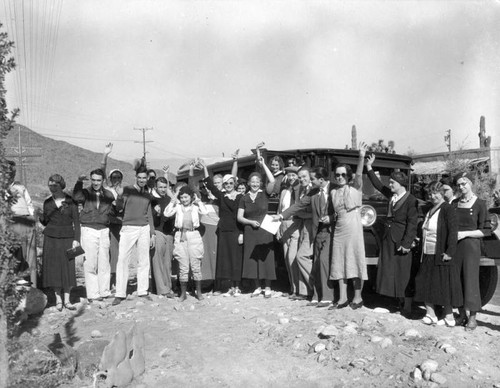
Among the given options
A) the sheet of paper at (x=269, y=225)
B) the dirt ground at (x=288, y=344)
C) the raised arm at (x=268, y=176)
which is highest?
the raised arm at (x=268, y=176)

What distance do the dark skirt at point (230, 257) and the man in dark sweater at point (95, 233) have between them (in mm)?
1621

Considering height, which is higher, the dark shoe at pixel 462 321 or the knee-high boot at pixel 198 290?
the knee-high boot at pixel 198 290

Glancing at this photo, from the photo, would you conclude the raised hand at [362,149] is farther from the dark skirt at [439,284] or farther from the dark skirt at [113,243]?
the dark skirt at [113,243]

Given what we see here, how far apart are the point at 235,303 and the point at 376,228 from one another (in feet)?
7.06

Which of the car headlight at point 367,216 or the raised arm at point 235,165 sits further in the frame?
the raised arm at point 235,165

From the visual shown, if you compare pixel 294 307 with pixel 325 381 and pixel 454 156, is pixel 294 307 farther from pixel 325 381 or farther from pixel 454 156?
pixel 454 156

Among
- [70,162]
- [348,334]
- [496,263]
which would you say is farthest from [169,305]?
[70,162]

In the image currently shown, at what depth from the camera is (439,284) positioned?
5.72 meters

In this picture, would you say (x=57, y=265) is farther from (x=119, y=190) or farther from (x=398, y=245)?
(x=398, y=245)

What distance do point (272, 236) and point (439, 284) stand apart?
2.60 meters

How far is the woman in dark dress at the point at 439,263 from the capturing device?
5.64 metres

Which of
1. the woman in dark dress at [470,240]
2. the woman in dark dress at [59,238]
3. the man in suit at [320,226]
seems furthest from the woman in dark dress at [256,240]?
the woman in dark dress at [470,240]

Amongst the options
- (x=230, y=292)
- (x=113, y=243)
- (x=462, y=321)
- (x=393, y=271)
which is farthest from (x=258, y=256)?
(x=462, y=321)

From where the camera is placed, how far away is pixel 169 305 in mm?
7219
